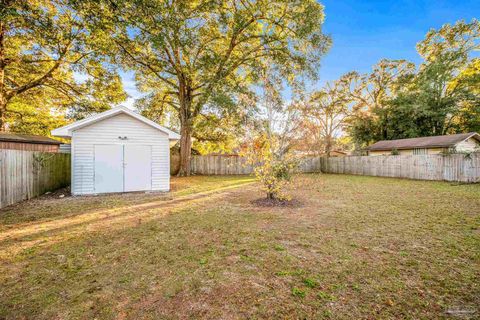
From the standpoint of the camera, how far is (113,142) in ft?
27.7

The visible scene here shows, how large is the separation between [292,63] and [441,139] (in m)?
13.4

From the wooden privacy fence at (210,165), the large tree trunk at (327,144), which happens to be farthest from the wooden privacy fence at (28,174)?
the large tree trunk at (327,144)

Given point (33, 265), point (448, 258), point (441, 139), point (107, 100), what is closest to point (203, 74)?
point (107, 100)

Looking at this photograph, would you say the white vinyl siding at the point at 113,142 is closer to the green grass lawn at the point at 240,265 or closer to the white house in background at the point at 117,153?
the white house in background at the point at 117,153

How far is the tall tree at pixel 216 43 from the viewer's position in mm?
11324

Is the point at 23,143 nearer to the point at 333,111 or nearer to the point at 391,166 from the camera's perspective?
the point at 391,166

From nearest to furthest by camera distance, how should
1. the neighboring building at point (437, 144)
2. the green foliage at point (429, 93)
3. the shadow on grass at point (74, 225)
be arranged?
the shadow on grass at point (74, 225), the neighboring building at point (437, 144), the green foliage at point (429, 93)

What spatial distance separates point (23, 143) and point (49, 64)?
17.1ft

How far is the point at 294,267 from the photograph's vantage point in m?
2.79

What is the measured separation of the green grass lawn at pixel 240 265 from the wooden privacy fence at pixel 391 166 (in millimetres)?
2473

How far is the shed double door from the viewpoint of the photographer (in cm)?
830

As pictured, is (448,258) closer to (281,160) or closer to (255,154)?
(281,160)

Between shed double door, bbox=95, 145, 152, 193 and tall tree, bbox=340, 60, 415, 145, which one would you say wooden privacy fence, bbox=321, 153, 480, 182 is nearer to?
tall tree, bbox=340, 60, 415, 145

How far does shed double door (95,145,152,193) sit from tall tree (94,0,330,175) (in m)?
5.89
